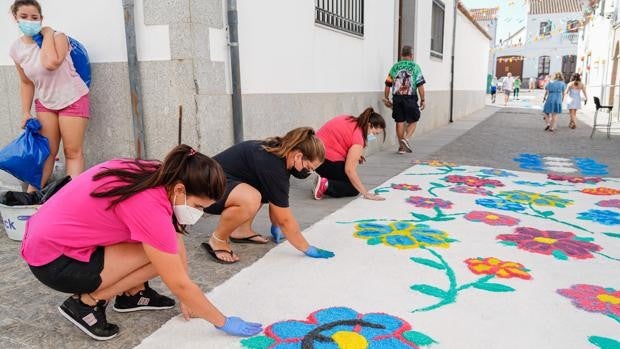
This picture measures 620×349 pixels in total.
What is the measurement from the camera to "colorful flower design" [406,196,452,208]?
4430 mm

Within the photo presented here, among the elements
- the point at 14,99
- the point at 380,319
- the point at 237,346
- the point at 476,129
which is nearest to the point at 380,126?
the point at 380,319

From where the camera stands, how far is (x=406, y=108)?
7.61 metres

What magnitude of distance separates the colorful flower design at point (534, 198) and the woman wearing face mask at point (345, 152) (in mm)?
1356

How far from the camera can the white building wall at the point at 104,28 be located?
3.80 m

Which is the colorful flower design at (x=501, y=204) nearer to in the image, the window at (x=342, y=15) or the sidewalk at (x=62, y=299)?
the sidewalk at (x=62, y=299)

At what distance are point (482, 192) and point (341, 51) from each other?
9.20ft

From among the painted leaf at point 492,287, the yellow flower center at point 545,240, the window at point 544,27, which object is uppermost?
the window at point 544,27

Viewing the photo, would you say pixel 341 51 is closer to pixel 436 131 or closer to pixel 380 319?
pixel 380 319

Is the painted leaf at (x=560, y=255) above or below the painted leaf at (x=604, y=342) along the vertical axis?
above

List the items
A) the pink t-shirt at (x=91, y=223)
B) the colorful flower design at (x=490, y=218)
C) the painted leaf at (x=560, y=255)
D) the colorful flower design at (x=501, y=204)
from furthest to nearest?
the colorful flower design at (x=501, y=204)
the colorful flower design at (x=490, y=218)
the painted leaf at (x=560, y=255)
the pink t-shirt at (x=91, y=223)

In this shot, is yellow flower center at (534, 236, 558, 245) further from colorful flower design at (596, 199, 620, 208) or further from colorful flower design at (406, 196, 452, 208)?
colorful flower design at (596, 199, 620, 208)

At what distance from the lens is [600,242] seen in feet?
11.2

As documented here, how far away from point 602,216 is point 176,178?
386 centimetres

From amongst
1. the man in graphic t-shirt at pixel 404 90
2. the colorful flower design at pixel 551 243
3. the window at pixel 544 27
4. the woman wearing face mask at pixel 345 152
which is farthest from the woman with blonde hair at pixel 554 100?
the window at pixel 544 27
